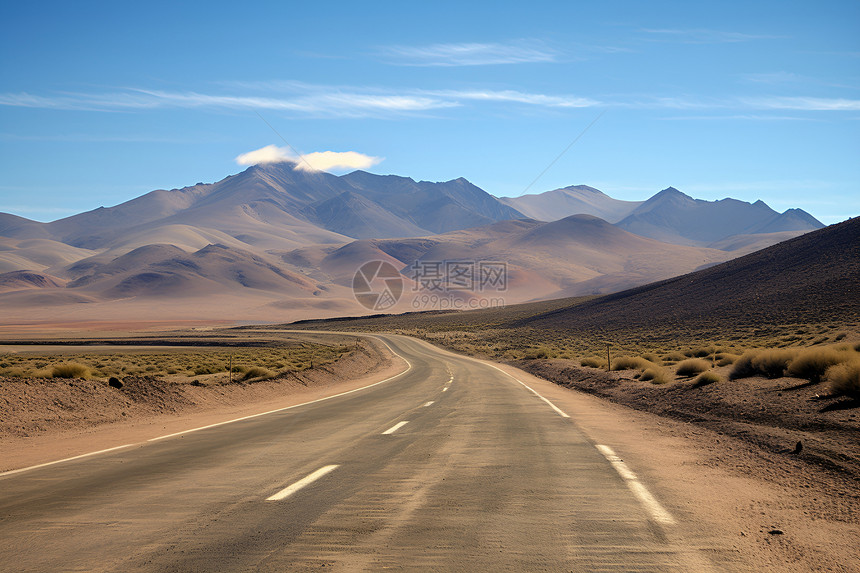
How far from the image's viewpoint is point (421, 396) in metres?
20.9

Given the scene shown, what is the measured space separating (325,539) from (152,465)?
16.3 feet

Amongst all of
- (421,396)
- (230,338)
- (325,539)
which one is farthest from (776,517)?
(230,338)

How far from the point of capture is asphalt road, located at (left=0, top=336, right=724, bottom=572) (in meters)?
5.01

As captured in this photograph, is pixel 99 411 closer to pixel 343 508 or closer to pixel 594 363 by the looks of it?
pixel 343 508

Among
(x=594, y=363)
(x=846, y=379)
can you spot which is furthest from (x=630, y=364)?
(x=846, y=379)

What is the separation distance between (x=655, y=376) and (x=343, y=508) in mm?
18259

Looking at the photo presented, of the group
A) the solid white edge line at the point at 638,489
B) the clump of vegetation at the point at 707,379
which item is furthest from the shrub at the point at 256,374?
the solid white edge line at the point at 638,489

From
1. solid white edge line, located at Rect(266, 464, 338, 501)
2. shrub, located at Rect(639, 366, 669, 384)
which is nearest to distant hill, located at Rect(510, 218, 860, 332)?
shrub, located at Rect(639, 366, 669, 384)

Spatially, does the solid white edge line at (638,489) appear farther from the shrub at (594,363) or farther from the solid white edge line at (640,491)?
the shrub at (594,363)

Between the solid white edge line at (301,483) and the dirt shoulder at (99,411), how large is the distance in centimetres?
505

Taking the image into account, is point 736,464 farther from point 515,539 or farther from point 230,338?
point 230,338

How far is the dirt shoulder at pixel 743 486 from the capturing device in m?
5.34

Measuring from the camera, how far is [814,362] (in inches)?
622

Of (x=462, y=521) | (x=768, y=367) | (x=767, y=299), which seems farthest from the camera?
(x=767, y=299)
